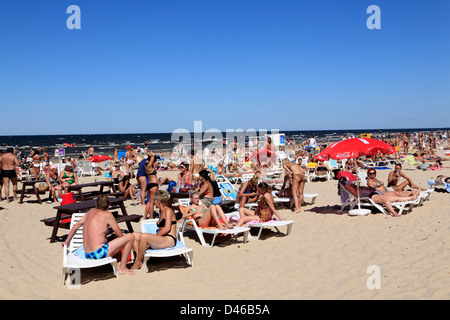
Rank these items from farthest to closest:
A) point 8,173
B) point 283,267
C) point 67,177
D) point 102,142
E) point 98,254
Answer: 1. point 102,142
2. point 8,173
3. point 67,177
4. point 283,267
5. point 98,254

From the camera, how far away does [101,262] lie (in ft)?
13.2

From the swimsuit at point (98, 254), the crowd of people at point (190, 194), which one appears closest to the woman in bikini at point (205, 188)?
the crowd of people at point (190, 194)

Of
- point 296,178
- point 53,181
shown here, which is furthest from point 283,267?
point 53,181

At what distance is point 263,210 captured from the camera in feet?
19.9

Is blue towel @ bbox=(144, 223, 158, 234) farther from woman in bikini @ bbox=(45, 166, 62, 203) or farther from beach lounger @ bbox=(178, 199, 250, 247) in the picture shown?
woman in bikini @ bbox=(45, 166, 62, 203)

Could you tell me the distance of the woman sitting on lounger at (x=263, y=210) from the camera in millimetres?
6008

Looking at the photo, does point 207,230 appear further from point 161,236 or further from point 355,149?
point 355,149

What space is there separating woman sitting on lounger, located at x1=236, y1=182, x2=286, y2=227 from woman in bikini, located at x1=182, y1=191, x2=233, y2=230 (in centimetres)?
38

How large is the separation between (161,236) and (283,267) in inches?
60.6

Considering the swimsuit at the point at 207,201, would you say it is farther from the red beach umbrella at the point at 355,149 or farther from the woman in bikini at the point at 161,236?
the red beach umbrella at the point at 355,149
